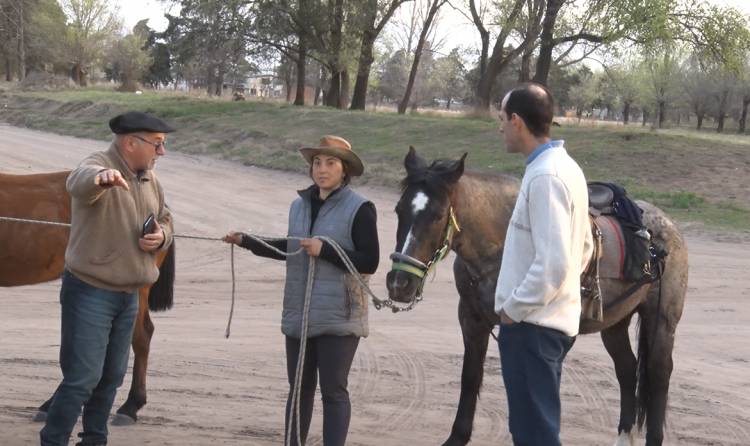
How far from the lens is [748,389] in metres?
7.10

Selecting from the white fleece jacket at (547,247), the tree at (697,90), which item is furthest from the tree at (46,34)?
the white fleece jacket at (547,247)

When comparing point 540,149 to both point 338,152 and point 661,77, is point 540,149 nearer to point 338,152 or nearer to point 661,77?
point 338,152

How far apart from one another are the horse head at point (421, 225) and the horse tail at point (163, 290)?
2342 mm

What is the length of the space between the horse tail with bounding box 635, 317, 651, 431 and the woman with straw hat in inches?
88.0

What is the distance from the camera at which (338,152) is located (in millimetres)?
4566

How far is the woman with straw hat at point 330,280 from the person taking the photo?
4492 mm

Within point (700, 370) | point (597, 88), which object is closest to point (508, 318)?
point (700, 370)

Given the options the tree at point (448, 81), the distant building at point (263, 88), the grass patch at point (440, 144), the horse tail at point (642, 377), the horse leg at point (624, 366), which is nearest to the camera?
the horse tail at point (642, 377)

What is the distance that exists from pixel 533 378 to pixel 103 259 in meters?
2.26

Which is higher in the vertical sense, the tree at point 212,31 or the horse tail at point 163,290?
the tree at point 212,31

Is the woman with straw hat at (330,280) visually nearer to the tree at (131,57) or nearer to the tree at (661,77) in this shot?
the tree at (661,77)

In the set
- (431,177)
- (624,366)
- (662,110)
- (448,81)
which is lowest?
(624,366)

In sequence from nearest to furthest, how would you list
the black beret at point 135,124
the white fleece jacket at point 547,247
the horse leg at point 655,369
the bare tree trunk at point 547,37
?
the white fleece jacket at point 547,247
the black beret at point 135,124
the horse leg at point 655,369
the bare tree trunk at point 547,37

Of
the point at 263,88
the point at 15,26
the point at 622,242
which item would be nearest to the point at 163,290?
the point at 622,242
